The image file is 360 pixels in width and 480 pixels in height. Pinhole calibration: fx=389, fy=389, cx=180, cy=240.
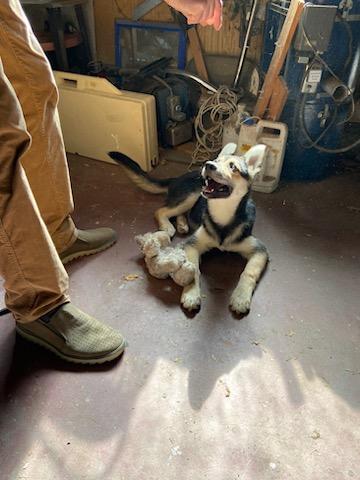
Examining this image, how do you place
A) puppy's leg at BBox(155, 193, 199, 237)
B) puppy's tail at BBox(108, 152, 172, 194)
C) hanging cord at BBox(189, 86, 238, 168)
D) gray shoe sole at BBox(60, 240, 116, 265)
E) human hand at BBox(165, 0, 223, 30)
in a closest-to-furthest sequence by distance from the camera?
1. human hand at BBox(165, 0, 223, 30)
2. gray shoe sole at BBox(60, 240, 116, 265)
3. puppy's leg at BBox(155, 193, 199, 237)
4. puppy's tail at BBox(108, 152, 172, 194)
5. hanging cord at BBox(189, 86, 238, 168)

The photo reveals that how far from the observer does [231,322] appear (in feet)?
4.70

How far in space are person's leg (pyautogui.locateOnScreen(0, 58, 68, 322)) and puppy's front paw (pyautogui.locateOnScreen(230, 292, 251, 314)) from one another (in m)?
0.62

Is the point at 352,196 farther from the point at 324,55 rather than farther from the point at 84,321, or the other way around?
the point at 84,321

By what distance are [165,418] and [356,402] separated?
579mm

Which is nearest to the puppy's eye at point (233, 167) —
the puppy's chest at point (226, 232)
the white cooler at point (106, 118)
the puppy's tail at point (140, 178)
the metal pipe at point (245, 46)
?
the puppy's chest at point (226, 232)

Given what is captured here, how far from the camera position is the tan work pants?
35.8 inches

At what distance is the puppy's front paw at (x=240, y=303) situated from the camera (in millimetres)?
1448

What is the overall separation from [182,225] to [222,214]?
0.33 meters

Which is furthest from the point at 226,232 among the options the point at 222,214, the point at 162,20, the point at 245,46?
the point at 162,20

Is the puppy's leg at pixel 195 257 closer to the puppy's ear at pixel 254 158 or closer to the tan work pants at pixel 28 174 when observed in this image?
the puppy's ear at pixel 254 158

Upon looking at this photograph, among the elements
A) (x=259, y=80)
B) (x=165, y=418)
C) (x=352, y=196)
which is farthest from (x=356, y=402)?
(x=259, y=80)

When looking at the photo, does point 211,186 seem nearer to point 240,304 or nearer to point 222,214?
point 222,214

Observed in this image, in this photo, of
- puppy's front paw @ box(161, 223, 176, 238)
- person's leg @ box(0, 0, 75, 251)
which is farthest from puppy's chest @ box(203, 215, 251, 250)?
person's leg @ box(0, 0, 75, 251)

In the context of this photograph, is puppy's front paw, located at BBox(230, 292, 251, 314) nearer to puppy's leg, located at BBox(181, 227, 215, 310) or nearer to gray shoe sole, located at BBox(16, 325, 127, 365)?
puppy's leg, located at BBox(181, 227, 215, 310)
